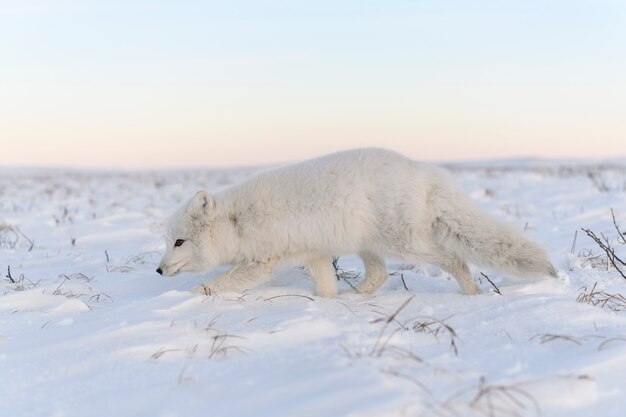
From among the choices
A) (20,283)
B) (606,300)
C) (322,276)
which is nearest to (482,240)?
(606,300)

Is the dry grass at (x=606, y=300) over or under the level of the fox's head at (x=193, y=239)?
under

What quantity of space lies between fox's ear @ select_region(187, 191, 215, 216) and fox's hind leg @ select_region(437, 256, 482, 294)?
5.62ft

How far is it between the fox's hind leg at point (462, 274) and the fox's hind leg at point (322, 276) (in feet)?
2.53

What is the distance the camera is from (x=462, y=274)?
430 cm

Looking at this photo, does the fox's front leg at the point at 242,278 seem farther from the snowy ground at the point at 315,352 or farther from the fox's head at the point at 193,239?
the fox's head at the point at 193,239

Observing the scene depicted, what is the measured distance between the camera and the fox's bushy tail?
13.0 feet

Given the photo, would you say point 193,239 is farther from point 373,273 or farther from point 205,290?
point 373,273

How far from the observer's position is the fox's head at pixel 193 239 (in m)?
4.65

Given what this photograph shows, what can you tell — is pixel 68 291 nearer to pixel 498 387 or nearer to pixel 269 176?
pixel 269 176

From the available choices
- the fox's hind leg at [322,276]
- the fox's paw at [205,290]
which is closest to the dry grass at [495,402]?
the fox's hind leg at [322,276]

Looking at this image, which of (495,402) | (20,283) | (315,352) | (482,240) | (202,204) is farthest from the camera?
(20,283)

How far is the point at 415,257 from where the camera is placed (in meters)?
4.24

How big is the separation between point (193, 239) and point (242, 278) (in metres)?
0.58

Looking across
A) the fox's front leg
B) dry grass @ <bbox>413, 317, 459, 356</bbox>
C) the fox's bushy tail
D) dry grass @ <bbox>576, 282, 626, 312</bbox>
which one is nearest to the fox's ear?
the fox's front leg
